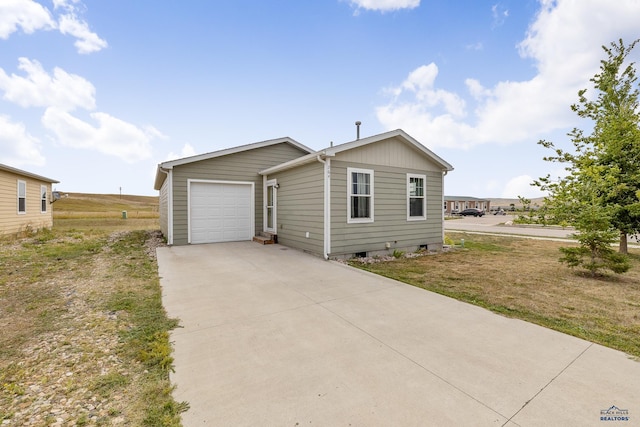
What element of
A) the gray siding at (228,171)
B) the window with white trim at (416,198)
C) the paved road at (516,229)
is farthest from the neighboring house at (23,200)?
the paved road at (516,229)

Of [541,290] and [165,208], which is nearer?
[541,290]


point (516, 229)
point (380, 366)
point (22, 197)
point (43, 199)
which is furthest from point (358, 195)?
point (43, 199)

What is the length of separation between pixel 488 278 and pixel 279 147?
855cm

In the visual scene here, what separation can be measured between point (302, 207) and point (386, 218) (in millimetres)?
2537

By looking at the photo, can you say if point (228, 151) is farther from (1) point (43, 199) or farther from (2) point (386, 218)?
(1) point (43, 199)

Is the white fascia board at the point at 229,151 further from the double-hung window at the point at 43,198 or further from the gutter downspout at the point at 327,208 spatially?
the double-hung window at the point at 43,198

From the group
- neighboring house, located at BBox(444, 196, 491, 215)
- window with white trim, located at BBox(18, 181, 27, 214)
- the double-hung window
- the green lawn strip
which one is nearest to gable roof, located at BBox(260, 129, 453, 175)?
the green lawn strip

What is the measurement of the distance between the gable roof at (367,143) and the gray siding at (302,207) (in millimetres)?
268

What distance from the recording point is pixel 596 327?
3.25m

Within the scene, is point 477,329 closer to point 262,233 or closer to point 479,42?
point 262,233

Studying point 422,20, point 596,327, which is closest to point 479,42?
point 422,20

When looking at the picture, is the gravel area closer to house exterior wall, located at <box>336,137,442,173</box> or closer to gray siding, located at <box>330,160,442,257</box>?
gray siding, located at <box>330,160,442,257</box>

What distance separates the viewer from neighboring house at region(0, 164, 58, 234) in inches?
428

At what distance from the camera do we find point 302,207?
26.6 ft
